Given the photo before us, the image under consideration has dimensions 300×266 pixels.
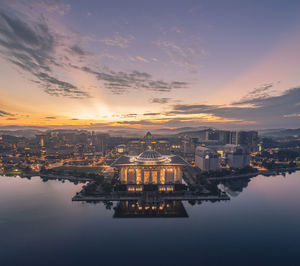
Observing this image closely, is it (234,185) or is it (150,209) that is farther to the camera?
(234,185)

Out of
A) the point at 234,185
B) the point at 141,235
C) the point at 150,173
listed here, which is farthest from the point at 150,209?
the point at 234,185

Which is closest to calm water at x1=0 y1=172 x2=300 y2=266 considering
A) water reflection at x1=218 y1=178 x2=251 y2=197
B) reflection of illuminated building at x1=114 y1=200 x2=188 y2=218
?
reflection of illuminated building at x1=114 y1=200 x2=188 y2=218

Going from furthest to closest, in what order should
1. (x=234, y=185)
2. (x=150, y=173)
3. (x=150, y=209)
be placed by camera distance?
(x=234, y=185)
(x=150, y=173)
(x=150, y=209)

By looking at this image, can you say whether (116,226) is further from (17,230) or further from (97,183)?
(97,183)

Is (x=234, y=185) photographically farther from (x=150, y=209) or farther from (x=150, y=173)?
(x=150, y=209)

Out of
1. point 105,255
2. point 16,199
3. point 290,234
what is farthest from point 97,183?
point 290,234

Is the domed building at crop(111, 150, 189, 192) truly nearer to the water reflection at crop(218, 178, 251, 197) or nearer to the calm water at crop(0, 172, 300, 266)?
the calm water at crop(0, 172, 300, 266)
